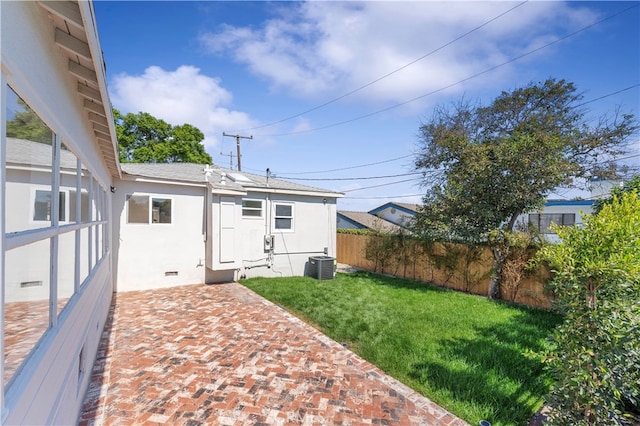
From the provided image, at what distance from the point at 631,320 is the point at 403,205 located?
962 inches

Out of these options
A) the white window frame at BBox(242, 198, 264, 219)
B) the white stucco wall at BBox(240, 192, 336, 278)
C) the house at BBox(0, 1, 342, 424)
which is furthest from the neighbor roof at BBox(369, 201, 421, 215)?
the house at BBox(0, 1, 342, 424)

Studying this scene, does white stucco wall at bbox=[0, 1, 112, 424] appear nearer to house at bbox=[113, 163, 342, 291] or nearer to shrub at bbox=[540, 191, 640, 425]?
shrub at bbox=[540, 191, 640, 425]

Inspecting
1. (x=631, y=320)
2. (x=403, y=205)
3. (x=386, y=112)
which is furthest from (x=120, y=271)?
(x=403, y=205)

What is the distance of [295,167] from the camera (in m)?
22.3

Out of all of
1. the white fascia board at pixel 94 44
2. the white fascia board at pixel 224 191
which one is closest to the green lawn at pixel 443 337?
the white fascia board at pixel 224 191

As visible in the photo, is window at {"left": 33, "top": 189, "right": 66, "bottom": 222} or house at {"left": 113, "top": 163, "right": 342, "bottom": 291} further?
house at {"left": 113, "top": 163, "right": 342, "bottom": 291}

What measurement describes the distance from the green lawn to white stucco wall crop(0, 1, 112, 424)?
3.89 meters

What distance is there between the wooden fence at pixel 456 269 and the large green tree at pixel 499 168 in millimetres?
497

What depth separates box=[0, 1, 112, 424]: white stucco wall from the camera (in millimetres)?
1325

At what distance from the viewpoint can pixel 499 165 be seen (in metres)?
9.05

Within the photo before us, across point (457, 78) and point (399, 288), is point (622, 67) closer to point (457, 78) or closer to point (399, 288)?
point (457, 78)

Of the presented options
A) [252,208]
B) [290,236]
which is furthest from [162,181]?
[290,236]

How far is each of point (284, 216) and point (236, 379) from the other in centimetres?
803

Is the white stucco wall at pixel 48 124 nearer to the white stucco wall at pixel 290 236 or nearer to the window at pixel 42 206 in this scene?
the window at pixel 42 206
